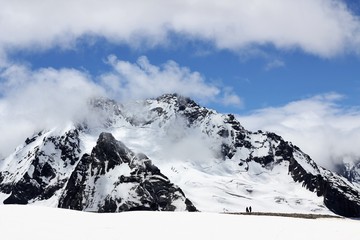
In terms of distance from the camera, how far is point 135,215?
1196 inches

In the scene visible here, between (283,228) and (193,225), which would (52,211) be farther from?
(283,228)

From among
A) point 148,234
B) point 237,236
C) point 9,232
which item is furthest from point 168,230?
point 9,232

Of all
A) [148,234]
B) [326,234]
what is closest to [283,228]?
[326,234]

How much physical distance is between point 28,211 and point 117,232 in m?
7.28

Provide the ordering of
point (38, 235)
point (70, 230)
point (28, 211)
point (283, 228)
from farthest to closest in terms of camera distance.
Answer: point (28, 211), point (283, 228), point (70, 230), point (38, 235)

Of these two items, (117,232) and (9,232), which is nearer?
(9,232)

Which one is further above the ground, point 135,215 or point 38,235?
point 135,215

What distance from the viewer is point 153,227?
26.3 m

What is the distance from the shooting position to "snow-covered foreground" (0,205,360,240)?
78.5 ft

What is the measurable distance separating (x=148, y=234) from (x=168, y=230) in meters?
1.31

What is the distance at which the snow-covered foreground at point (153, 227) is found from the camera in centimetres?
2392

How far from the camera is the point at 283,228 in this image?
2620 centimetres

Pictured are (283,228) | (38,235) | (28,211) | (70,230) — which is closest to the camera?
(38,235)

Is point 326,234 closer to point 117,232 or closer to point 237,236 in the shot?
point 237,236
